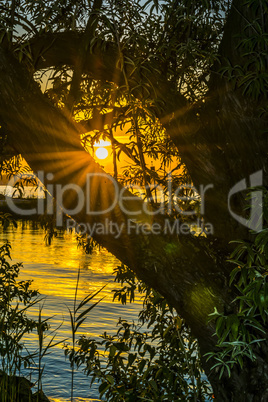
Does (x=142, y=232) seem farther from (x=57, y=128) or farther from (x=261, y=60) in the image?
(x=261, y=60)

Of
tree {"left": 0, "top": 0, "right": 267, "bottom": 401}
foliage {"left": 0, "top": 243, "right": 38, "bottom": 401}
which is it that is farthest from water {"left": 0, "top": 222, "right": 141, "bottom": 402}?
tree {"left": 0, "top": 0, "right": 267, "bottom": 401}

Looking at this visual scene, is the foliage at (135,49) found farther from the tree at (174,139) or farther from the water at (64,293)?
the water at (64,293)

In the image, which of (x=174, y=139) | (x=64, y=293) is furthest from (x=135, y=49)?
(x=64, y=293)

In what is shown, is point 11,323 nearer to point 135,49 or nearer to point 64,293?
point 135,49

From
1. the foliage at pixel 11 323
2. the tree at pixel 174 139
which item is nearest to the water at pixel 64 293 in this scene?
the foliage at pixel 11 323

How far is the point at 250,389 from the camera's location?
139 inches

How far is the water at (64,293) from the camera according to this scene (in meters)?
11.3

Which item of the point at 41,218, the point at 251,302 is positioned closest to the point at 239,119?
the point at 251,302

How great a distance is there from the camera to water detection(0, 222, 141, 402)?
1128 centimetres

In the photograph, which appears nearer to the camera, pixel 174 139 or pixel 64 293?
pixel 174 139

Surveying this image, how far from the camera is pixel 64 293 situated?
23.5 m

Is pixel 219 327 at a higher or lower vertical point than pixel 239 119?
lower

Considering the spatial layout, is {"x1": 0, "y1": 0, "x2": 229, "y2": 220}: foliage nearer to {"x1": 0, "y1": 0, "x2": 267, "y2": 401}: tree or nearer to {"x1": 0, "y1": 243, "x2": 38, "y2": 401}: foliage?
{"x1": 0, "y1": 0, "x2": 267, "y2": 401}: tree

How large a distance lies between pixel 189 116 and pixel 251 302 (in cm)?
190
